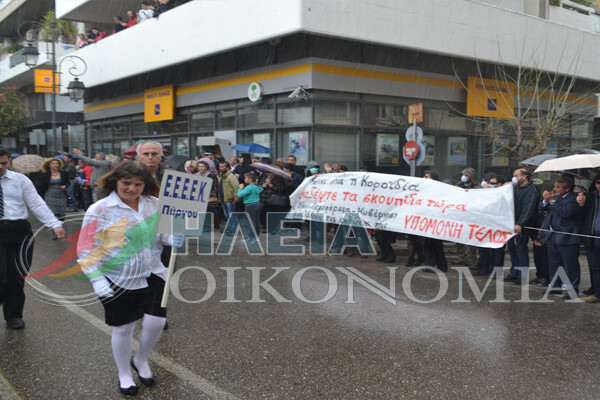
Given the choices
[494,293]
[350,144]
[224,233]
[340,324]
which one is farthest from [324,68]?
[340,324]

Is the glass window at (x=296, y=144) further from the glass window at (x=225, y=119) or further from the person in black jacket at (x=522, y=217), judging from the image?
the person in black jacket at (x=522, y=217)

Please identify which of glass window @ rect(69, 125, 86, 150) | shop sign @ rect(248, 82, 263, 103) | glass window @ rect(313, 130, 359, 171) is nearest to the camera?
glass window @ rect(313, 130, 359, 171)

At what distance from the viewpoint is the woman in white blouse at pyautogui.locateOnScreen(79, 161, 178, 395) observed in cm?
389

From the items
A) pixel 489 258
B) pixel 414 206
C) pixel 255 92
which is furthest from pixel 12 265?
pixel 255 92

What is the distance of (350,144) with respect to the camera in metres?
16.4

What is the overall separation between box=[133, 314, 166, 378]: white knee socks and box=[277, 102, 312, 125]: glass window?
476 inches

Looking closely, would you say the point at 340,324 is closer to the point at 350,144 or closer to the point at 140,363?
the point at 140,363

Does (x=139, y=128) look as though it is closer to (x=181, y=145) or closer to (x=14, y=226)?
(x=181, y=145)

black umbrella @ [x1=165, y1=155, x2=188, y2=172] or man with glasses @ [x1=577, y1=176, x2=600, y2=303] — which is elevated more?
black umbrella @ [x1=165, y1=155, x2=188, y2=172]

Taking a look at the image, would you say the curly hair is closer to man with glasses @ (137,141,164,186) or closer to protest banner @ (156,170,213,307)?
protest banner @ (156,170,213,307)

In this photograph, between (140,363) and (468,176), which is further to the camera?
(468,176)

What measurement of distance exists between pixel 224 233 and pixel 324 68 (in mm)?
5972

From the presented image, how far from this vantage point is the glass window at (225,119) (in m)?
18.7

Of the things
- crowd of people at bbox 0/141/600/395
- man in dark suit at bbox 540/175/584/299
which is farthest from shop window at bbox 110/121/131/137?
man in dark suit at bbox 540/175/584/299
